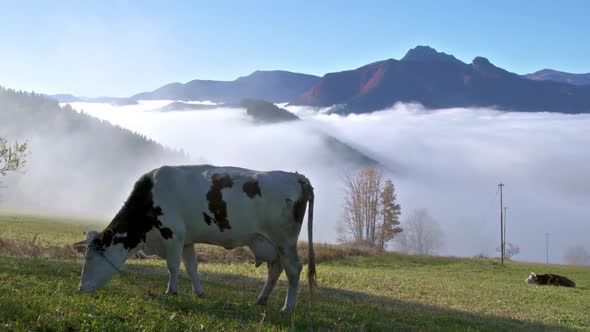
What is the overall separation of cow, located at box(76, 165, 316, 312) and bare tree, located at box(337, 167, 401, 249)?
116 meters

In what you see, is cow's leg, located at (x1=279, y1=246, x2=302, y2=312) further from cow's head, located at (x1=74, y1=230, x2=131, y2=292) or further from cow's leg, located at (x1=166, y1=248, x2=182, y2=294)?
cow's head, located at (x1=74, y1=230, x2=131, y2=292)

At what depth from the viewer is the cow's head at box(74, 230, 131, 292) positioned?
12898 millimetres

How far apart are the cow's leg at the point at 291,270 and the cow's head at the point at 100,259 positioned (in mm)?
3840

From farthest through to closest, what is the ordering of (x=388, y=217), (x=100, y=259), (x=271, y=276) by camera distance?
(x=388, y=217)
(x=271, y=276)
(x=100, y=259)

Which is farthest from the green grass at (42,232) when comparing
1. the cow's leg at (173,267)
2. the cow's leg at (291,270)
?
the cow's leg at (291,270)

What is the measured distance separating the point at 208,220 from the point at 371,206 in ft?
404

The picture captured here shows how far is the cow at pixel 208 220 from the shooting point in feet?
43.3

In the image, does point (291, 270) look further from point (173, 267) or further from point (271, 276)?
point (173, 267)

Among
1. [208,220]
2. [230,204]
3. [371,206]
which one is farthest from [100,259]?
[371,206]

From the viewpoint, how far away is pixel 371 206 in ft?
442

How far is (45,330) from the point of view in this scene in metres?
8.43

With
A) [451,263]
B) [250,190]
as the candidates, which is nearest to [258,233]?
[250,190]

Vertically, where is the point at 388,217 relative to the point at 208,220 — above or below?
below

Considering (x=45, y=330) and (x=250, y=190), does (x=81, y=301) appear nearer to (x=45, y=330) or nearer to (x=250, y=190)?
(x=45, y=330)
